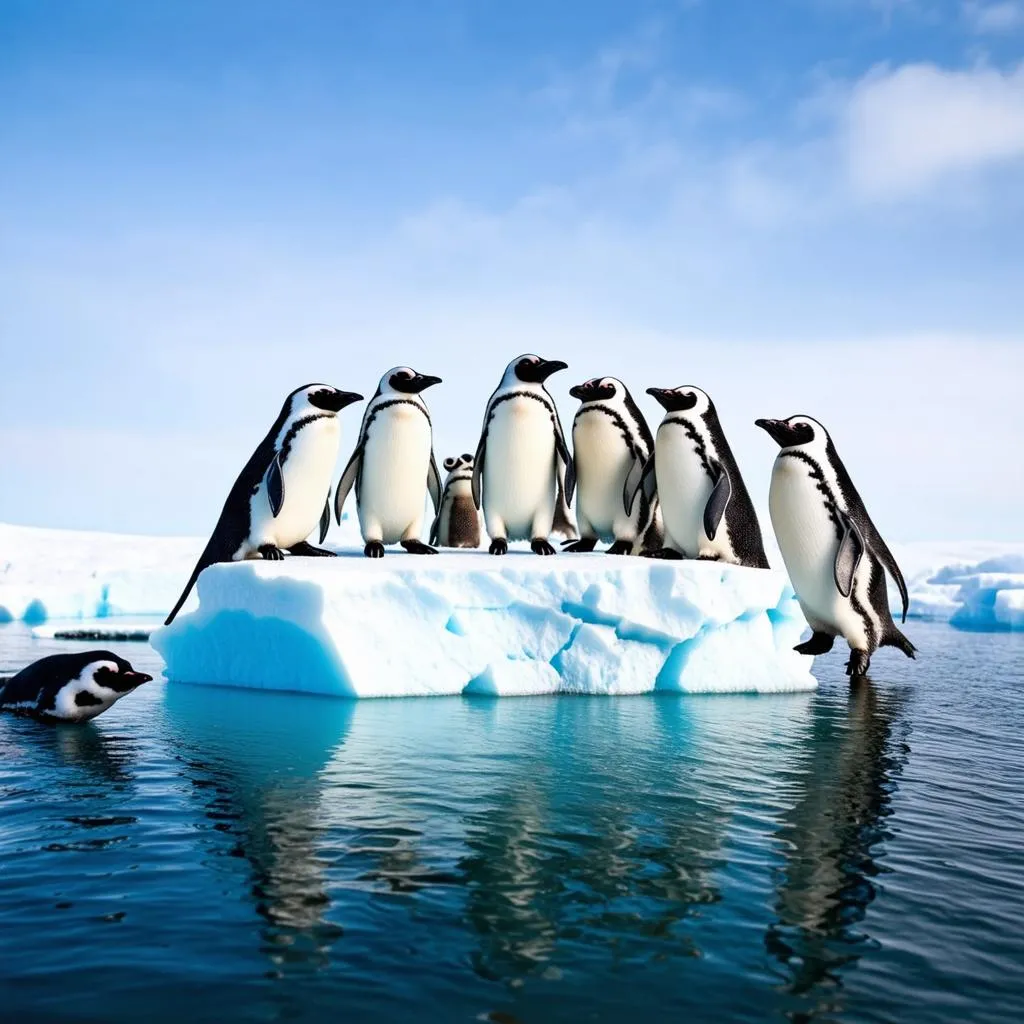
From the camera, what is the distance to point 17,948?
2412 mm

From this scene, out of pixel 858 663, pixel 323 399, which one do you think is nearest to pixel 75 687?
pixel 323 399

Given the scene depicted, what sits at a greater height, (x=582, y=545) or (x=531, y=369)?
(x=531, y=369)

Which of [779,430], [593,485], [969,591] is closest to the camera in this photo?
[779,430]

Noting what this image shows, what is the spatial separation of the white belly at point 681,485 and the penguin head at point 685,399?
198 mm

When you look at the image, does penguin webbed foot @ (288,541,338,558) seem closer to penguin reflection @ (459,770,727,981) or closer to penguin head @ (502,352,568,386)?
penguin head @ (502,352,568,386)

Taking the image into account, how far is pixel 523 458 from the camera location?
8844mm

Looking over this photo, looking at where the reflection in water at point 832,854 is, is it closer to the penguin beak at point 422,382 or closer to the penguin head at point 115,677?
the penguin head at point 115,677

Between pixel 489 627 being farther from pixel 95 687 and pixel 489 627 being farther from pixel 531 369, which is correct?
pixel 95 687

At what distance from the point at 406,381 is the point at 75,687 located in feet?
13.1

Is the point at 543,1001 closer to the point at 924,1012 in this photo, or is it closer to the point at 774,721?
the point at 924,1012

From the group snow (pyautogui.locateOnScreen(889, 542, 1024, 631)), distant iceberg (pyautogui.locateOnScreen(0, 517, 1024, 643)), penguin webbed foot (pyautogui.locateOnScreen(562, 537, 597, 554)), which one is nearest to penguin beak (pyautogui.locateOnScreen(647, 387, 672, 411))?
penguin webbed foot (pyautogui.locateOnScreen(562, 537, 597, 554))

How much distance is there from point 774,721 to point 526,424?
347 cm

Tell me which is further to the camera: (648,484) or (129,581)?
(129,581)

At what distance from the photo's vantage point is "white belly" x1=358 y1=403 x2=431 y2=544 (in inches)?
344
